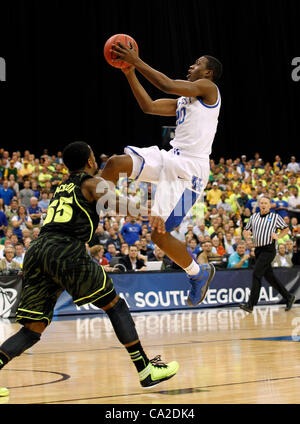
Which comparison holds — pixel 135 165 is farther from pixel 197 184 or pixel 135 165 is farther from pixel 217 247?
pixel 217 247

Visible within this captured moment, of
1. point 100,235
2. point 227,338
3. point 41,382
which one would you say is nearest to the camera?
point 41,382

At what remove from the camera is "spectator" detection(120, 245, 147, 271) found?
14656 mm

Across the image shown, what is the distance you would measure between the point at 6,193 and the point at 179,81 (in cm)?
1234

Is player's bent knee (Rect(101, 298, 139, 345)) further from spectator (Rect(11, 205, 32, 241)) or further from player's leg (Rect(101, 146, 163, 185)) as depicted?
spectator (Rect(11, 205, 32, 241))

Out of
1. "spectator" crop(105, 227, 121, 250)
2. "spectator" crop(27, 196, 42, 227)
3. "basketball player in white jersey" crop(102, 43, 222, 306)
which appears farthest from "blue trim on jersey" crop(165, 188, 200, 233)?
"spectator" crop(27, 196, 42, 227)

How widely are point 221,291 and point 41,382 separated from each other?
29.3 feet

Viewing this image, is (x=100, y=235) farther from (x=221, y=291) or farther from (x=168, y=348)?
(x=168, y=348)

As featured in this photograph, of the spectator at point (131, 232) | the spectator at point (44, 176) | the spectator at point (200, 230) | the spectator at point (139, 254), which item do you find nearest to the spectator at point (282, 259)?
the spectator at point (200, 230)

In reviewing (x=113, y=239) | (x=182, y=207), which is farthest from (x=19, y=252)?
(x=182, y=207)

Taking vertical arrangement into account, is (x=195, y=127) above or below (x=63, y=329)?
above

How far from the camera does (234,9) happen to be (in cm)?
3238

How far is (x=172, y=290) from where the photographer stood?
1415 cm

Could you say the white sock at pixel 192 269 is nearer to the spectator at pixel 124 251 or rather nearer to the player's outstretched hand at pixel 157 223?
the player's outstretched hand at pixel 157 223

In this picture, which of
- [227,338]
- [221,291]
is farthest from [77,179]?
[221,291]
